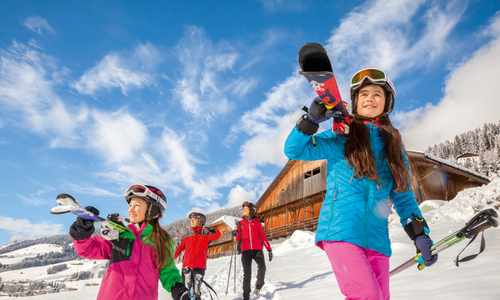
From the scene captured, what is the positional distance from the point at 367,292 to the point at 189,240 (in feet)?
20.9

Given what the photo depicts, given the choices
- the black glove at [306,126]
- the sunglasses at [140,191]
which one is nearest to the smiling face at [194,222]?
the sunglasses at [140,191]

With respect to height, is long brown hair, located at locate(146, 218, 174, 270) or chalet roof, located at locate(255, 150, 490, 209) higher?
chalet roof, located at locate(255, 150, 490, 209)

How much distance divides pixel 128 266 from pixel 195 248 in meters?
4.77

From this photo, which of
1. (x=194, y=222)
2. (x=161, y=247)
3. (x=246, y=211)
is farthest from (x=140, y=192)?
(x=246, y=211)

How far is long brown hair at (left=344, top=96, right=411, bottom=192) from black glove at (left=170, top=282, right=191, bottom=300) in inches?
80.5

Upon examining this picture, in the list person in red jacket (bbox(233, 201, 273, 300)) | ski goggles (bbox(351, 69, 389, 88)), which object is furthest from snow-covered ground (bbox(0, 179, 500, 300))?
ski goggles (bbox(351, 69, 389, 88))

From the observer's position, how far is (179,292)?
2.93 meters

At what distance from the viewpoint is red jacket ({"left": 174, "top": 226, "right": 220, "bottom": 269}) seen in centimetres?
729

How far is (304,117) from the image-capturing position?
2.16 meters

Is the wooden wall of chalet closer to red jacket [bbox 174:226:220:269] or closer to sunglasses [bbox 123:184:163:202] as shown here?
red jacket [bbox 174:226:220:269]

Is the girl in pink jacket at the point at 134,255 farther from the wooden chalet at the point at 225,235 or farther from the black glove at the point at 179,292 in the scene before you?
the wooden chalet at the point at 225,235

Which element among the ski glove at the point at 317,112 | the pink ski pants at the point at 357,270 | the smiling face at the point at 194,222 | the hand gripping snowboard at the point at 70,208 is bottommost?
the pink ski pants at the point at 357,270

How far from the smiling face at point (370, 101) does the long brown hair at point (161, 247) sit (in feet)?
8.18

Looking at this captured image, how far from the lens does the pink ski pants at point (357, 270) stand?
1.78m
